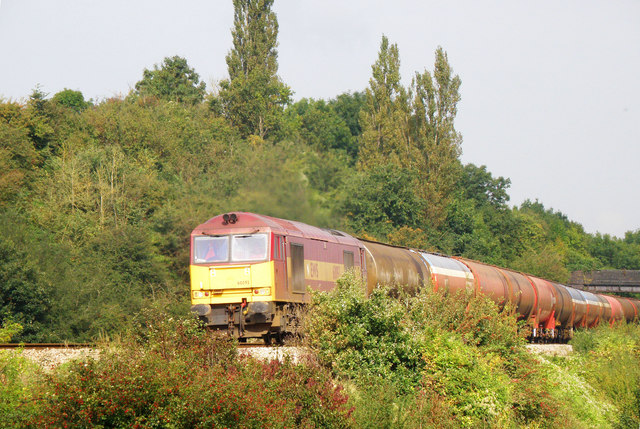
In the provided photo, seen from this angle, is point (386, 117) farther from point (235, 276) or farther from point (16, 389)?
point (16, 389)

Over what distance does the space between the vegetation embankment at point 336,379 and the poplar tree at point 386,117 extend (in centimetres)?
4095

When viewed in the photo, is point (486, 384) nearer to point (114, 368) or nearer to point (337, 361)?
point (337, 361)

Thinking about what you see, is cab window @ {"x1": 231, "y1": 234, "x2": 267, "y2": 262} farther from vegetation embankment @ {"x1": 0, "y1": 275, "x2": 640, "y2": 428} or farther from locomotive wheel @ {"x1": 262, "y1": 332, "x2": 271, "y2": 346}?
vegetation embankment @ {"x1": 0, "y1": 275, "x2": 640, "y2": 428}

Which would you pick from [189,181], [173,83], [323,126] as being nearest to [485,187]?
[323,126]

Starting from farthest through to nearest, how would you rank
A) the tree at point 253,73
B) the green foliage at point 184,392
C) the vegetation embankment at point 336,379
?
1. the tree at point 253,73
2. the vegetation embankment at point 336,379
3. the green foliage at point 184,392

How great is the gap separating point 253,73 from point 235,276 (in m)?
40.5

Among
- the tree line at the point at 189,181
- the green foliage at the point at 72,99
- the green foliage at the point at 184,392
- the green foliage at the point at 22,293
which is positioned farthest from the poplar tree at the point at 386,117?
the green foliage at the point at 184,392

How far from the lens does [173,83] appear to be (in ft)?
227

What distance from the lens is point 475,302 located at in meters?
19.8

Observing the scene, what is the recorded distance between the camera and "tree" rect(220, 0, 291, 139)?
54.1 metres

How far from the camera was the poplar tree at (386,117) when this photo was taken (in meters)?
63.1

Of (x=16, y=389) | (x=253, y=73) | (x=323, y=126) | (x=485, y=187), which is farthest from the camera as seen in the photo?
(x=485, y=187)

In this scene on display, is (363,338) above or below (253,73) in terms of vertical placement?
below

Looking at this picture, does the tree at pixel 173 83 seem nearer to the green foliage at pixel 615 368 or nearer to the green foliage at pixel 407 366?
the green foliage at pixel 615 368
